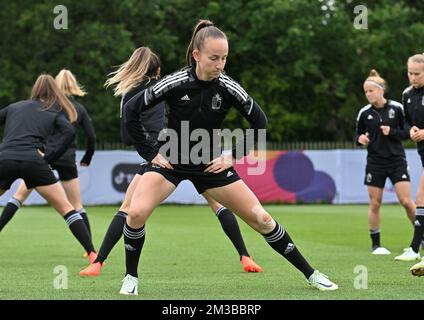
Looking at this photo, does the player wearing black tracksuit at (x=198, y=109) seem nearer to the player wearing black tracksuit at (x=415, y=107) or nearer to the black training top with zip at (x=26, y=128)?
the black training top with zip at (x=26, y=128)

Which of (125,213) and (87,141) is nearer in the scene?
(125,213)

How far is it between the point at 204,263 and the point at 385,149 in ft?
10.3

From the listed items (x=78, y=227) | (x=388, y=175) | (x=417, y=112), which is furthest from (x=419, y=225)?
(x=78, y=227)

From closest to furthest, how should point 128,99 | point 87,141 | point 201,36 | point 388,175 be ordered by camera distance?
1. point 201,36
2. point 128,99
3. point 87,141
4. point 388,175

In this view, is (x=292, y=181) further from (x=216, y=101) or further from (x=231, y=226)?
(x=216, y=101)

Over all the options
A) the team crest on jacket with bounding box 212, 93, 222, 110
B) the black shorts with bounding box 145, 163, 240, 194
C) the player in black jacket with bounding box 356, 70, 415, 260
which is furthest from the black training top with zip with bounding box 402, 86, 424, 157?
the team crest on jacket with bounding box 212, 93, 222, 110

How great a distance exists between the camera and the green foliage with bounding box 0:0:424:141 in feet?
113

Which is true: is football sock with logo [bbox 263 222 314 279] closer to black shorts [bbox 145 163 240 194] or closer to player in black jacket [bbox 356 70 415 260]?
black shorts [bbox 145 163 240 194]

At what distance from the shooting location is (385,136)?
1184 centimetres

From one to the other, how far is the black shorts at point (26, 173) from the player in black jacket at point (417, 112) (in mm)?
4123

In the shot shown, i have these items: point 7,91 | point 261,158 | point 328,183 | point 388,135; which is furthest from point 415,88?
point 7,91

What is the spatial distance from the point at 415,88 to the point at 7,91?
2529 cm

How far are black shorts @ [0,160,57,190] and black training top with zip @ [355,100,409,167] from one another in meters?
4.50

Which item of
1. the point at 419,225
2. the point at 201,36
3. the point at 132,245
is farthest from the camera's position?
the point at 419,225
